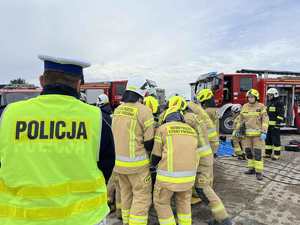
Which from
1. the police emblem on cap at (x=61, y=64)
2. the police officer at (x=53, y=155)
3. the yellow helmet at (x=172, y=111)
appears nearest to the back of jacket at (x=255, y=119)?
the yellow helmet at (x=172, y=111)

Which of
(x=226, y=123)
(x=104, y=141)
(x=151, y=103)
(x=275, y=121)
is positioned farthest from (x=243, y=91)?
(x=104, y=141)

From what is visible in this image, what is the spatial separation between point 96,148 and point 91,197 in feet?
0.81

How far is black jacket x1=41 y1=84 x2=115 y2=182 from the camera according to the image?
1.59 meters

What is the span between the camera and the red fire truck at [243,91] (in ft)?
43.0

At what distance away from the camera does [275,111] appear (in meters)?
8.38

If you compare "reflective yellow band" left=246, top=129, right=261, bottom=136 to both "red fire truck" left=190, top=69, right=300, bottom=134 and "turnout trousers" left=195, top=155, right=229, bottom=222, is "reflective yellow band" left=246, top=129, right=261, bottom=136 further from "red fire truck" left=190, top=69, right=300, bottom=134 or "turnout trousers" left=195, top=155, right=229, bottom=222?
"red fire truck" left=190, top=69, right=300, bottom=134

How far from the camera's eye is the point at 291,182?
6.00 meters

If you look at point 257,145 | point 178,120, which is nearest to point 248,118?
point 257,145

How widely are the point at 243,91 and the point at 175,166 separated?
10.6 meters

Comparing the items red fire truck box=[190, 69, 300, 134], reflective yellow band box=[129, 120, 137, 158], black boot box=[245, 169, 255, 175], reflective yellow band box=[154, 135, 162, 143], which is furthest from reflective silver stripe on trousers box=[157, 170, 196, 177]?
red fire truck box=[190, 69, 300, 134]

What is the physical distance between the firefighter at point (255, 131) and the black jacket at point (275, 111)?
213 centimetres

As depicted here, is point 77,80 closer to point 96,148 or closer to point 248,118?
point 96,148

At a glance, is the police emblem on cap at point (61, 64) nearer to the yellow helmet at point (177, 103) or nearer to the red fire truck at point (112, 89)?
the yellow helmet at point (177, 103)

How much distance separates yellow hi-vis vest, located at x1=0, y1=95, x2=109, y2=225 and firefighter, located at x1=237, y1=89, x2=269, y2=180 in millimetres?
5128
